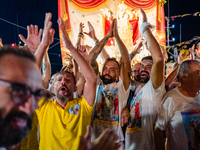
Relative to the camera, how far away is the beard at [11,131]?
48cm

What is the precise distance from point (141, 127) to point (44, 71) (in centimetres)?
167

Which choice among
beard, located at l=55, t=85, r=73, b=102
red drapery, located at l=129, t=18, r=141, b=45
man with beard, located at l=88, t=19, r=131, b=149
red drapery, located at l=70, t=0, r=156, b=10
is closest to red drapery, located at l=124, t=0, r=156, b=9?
red drapery, located at l=70, t=0, r=156, b=10

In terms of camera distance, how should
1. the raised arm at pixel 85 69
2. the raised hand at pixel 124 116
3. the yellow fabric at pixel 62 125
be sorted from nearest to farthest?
the yellow fabric at pixel 62 125
the raised arm at pixel 85 69
the raised hand at pixel 124 116

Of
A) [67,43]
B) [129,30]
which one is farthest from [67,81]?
[129,30]

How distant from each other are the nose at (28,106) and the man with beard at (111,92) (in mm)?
1640

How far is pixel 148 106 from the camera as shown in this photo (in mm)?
1901

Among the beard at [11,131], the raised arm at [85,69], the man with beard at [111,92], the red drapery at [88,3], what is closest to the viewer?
the beard at [11,131]

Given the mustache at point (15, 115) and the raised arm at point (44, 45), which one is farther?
the raised arm at point (44, 45)

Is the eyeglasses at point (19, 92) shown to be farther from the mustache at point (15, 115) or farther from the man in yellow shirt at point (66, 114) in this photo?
the man in yellow shirt at point (66, 114)

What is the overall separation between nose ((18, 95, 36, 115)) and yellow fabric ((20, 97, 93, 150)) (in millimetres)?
1077

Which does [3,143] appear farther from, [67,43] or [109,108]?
[109,108]

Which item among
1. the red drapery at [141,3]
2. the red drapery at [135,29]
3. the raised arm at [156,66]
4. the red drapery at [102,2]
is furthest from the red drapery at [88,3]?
the raised arm at [156,66]

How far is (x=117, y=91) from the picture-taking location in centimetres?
219

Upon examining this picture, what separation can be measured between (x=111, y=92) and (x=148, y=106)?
1.74 ft
